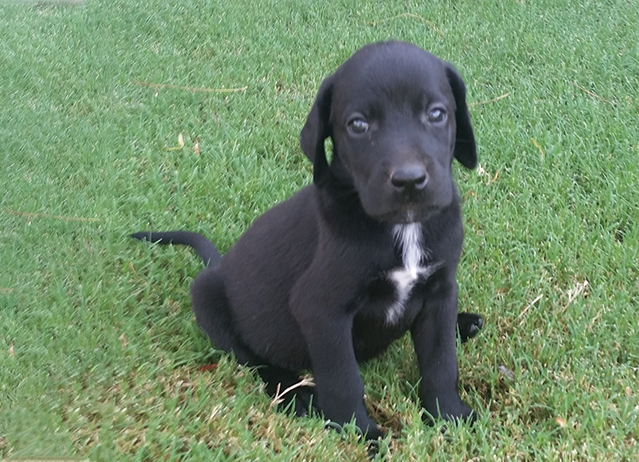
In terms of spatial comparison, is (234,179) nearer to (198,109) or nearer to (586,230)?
(198,109)

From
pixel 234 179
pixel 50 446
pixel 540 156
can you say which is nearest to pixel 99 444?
pixel 50 446

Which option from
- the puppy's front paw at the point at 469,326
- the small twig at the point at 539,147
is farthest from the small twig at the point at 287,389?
the small twig at the point at 539,147

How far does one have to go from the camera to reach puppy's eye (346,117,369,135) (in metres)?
2.36

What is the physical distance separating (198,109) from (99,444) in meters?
3.03

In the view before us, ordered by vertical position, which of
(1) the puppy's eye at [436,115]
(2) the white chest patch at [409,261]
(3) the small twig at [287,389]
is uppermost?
(1) the puppy's eye at [436,115]

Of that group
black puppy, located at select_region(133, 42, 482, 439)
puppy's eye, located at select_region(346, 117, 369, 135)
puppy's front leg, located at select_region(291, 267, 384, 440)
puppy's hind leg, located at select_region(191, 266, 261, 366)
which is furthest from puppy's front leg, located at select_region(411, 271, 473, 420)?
puppy's hind leg, located at select_region(191, 266, 261, 366)

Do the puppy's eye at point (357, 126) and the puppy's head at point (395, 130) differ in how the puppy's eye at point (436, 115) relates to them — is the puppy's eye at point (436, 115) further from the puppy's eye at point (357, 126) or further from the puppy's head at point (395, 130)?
the puppy's eye at point (357, 126)

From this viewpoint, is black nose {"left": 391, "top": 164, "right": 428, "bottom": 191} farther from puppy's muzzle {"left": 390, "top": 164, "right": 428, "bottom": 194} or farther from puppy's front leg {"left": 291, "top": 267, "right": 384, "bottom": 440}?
puppy's front leg {"left": 291, "top": 267, "right": 384, "bottom": 440}

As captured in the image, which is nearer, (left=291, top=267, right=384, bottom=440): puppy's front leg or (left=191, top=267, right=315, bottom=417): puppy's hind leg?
(left=291, top=267, right=384, bottom=440): puppy's front leg

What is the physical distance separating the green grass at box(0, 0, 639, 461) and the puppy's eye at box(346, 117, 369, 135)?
3.36 feet

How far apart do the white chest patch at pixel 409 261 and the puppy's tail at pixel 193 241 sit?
115cm

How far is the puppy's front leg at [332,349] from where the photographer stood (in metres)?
2.50

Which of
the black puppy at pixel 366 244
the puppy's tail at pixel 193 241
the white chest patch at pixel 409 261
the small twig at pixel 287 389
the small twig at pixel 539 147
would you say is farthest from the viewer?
the small twig at pixel 539 147

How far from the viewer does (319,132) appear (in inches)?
99.0
